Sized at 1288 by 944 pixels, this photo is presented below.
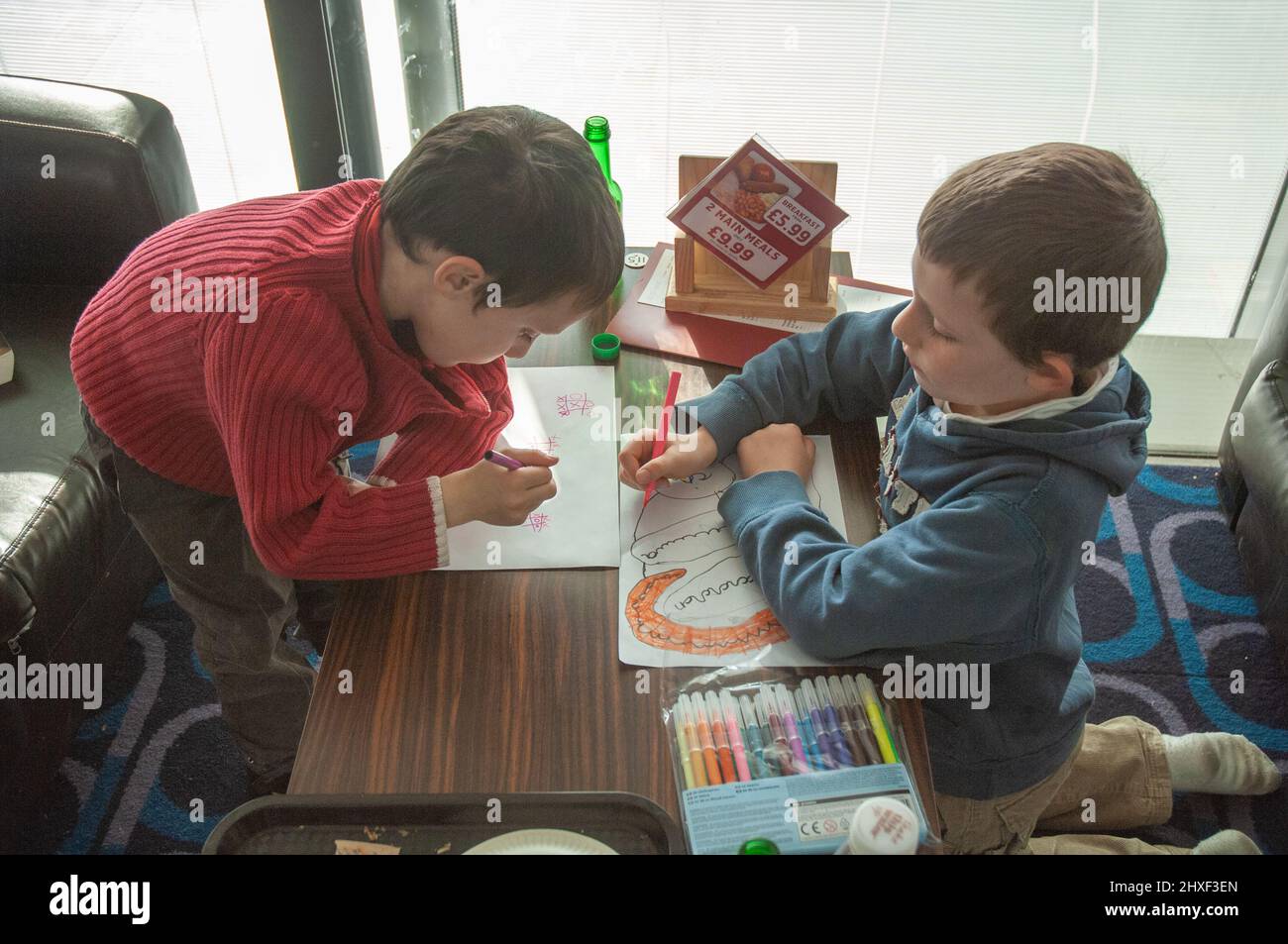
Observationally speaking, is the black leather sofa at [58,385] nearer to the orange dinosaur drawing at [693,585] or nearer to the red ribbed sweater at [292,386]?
the red ribbed sweater at [292,386]

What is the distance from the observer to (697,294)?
142 cm

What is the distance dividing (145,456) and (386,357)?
0.35 m

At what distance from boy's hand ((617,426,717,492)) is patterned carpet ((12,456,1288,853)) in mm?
877

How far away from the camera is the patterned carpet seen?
1.58 meters

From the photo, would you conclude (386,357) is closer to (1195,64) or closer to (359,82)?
(359,82)

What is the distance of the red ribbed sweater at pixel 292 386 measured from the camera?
974mm

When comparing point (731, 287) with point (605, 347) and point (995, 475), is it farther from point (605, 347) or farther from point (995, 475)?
point (995, 475)

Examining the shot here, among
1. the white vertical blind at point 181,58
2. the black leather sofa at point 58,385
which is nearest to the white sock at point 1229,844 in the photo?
the black leather sofa at point 58,385

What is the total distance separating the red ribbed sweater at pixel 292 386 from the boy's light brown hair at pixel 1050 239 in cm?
54

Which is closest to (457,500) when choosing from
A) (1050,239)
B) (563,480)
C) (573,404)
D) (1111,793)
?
(563,480)

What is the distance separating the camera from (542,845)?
0.76 m

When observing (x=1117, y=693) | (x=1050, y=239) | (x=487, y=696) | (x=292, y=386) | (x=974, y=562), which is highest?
(x=1050, y=239)

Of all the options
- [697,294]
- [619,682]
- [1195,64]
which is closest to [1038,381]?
[619,682]

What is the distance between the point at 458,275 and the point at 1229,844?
129 centimetres
